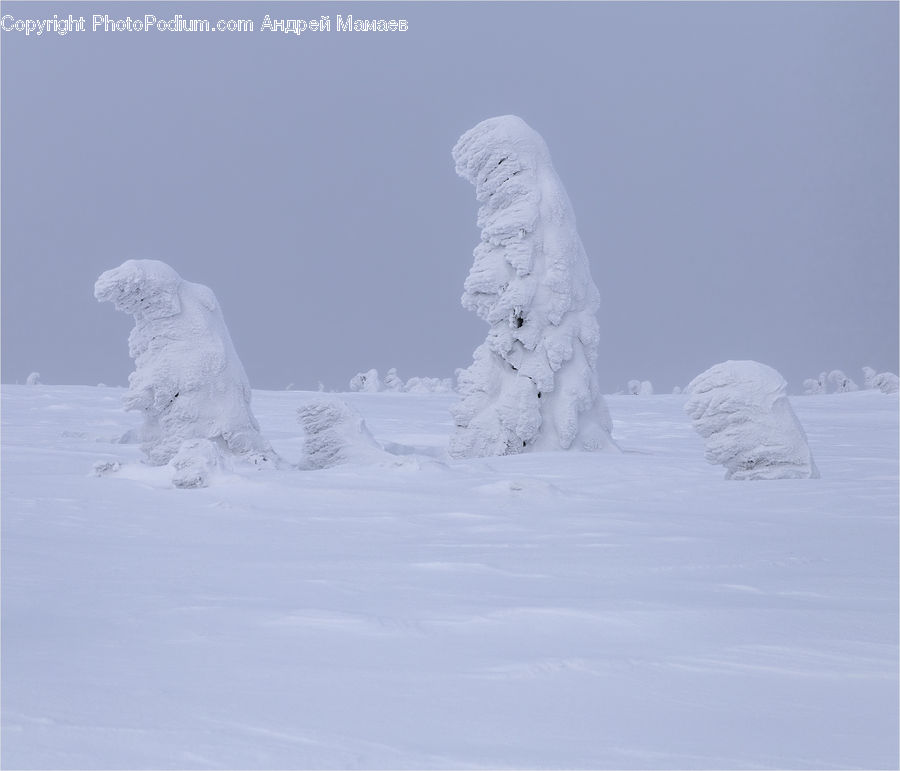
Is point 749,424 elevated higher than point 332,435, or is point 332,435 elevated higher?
point 332,435

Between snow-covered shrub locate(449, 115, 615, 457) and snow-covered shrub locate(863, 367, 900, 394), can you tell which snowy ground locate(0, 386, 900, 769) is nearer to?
snow-covered shrub locate(449, 115, 615, 457)

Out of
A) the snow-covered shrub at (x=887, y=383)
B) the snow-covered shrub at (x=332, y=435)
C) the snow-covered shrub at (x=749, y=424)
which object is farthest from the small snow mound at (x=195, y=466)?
the snow-covered shrub at (x=887, y=383)

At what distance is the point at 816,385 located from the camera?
3609 cm

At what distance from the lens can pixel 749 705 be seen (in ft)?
8.87

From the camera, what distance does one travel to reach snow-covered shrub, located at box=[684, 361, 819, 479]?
8.33 metres

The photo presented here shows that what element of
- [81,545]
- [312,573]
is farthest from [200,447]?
[312,573]

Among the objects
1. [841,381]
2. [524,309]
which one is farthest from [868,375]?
[524,309]

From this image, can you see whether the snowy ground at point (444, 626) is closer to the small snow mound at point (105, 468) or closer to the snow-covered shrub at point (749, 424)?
the small snow mound at point (105, 468)

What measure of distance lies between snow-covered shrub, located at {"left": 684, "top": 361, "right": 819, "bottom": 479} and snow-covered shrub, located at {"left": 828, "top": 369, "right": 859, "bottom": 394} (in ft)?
90.9

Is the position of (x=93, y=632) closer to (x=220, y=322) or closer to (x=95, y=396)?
(x=220, y=322)

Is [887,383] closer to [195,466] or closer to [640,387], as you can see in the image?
[640,387]

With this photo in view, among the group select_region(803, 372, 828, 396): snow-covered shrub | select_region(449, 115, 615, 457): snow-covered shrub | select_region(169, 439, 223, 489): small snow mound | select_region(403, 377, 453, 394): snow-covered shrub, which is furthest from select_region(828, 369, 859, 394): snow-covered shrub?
select_region(169, 439, 223, 489): small snow mound

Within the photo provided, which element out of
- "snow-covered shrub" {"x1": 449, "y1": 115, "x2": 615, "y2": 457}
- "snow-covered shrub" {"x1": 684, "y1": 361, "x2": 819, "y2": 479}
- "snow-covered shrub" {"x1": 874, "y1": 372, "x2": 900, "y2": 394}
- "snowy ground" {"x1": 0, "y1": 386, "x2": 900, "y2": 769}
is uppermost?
"snow-covered shrub" {"x1": 874, "y1": 372, "x2": 900, "y2": 394}

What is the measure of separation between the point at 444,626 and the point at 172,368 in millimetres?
7504
